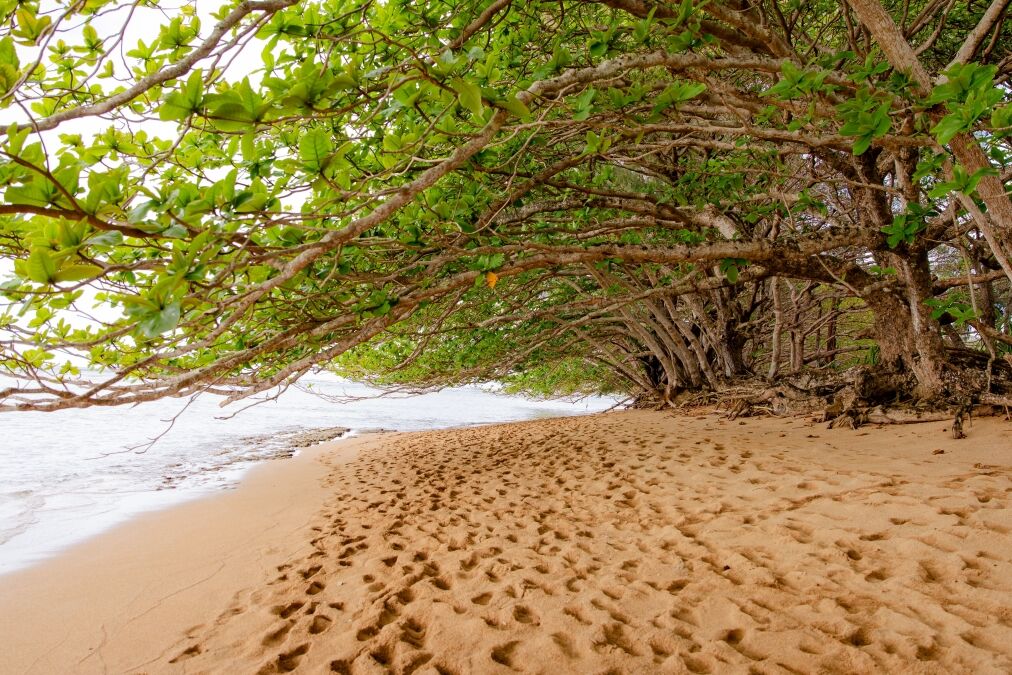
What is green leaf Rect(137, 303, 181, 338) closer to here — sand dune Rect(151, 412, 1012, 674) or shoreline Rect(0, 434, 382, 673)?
sand dune Rect(151, 412, 1012, 674)

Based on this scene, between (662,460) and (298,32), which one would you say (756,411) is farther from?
(298,32)

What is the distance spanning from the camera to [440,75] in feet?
5.13

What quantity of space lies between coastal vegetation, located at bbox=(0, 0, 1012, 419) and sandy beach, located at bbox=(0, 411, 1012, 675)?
1224mm

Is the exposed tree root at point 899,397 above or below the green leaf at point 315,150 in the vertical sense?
below

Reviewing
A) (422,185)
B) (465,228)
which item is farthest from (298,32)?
(465,228)

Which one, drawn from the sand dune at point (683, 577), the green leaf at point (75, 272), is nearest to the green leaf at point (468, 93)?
the green leaf at point (75, 272)

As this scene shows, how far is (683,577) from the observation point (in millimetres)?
2404

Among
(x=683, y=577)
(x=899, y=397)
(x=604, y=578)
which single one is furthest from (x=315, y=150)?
(x=899, y=397)

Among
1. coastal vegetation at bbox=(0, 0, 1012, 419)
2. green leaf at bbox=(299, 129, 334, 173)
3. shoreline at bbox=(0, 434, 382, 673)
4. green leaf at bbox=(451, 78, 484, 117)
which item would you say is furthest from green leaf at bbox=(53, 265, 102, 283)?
shoreline at bbox=(0, 434, 382, 673)

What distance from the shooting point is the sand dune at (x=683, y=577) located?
181 cm

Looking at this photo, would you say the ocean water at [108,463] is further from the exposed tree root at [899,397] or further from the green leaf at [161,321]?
the exposed tree root at [899,397]

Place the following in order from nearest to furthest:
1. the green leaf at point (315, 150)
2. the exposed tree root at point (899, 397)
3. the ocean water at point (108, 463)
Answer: the green leaf at point (315, 150) → the exposed tree root at point (899, 397) → the ocean water at point (108, 463)

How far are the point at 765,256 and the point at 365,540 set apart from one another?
12.9 ft

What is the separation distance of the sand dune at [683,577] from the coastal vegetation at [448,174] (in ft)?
4.00
